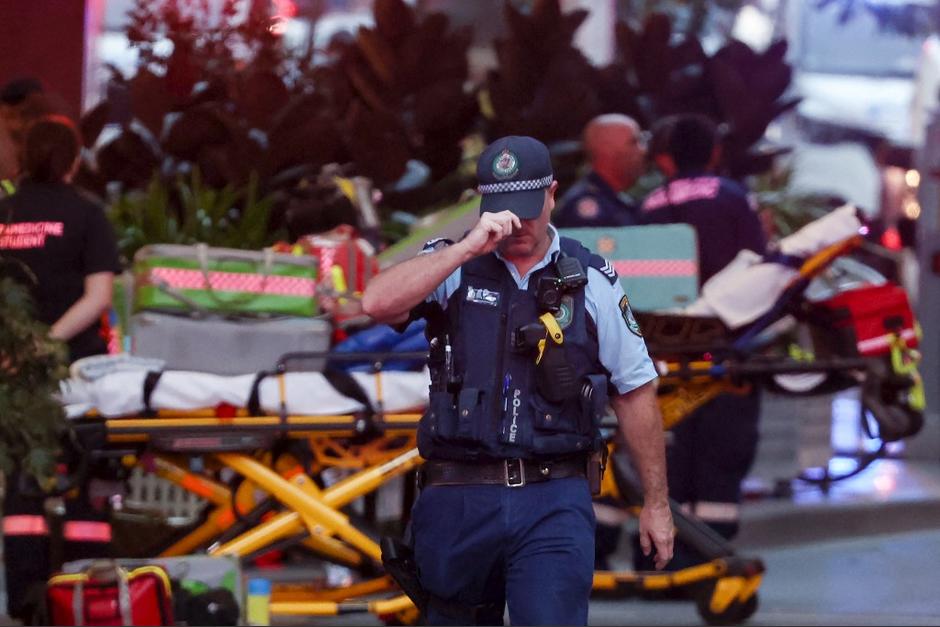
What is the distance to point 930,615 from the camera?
27.8ft

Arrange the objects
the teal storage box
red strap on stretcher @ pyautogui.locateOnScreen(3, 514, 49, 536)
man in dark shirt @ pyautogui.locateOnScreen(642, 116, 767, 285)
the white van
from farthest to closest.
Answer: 1. the white van
2. man in dark shirt @ pyautogui.locateOnScreen(642, 116, 767, 285)
3. the teal storage box
4. red strap on stretcher @ pyautogui.locateOnScreen(3, 514, 49, 536)

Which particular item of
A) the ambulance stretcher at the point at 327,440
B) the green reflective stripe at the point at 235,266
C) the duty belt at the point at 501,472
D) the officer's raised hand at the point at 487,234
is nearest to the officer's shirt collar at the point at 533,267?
the officer's raised hand at the point at 487,234

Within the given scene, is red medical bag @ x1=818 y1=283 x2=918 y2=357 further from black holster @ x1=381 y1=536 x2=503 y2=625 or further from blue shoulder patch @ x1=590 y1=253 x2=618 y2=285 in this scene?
black holster @ x1=381 y1=536 x2=503 y2=625

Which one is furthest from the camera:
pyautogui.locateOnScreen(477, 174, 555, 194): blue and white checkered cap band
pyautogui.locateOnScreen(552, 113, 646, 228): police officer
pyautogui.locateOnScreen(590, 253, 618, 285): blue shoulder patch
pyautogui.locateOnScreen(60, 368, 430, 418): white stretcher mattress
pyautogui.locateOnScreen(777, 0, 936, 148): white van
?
pyautogui.locateOnScreen(777, 0, 936, 148): white van

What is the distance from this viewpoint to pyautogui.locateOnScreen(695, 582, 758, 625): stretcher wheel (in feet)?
26.6

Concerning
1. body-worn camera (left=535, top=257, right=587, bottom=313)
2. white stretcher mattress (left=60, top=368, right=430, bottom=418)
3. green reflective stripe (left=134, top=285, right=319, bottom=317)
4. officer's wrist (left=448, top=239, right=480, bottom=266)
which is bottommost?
white stretcher mattress (left=60, top=368, right=430, bottom=418)

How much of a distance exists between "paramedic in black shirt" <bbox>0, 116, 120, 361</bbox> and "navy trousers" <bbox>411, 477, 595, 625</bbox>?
8.87 feet

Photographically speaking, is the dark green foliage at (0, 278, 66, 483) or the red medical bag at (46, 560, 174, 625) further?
the red medical bag at (46, 560, 174, 625)

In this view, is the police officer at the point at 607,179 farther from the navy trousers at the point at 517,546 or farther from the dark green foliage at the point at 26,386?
the navy trousers at the point at 517,546

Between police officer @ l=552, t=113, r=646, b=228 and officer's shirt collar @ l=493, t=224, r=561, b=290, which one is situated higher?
police officer @ l=552, t=113, r=646, b=228

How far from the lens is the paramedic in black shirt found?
7.62 m

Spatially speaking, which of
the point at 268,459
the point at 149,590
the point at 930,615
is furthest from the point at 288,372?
the point at 930,615

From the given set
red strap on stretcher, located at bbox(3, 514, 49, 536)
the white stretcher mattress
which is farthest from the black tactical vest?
red strap on stretcher, located at bbox(3, 514, 49, 536)

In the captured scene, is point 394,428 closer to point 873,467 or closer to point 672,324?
point 672,324
